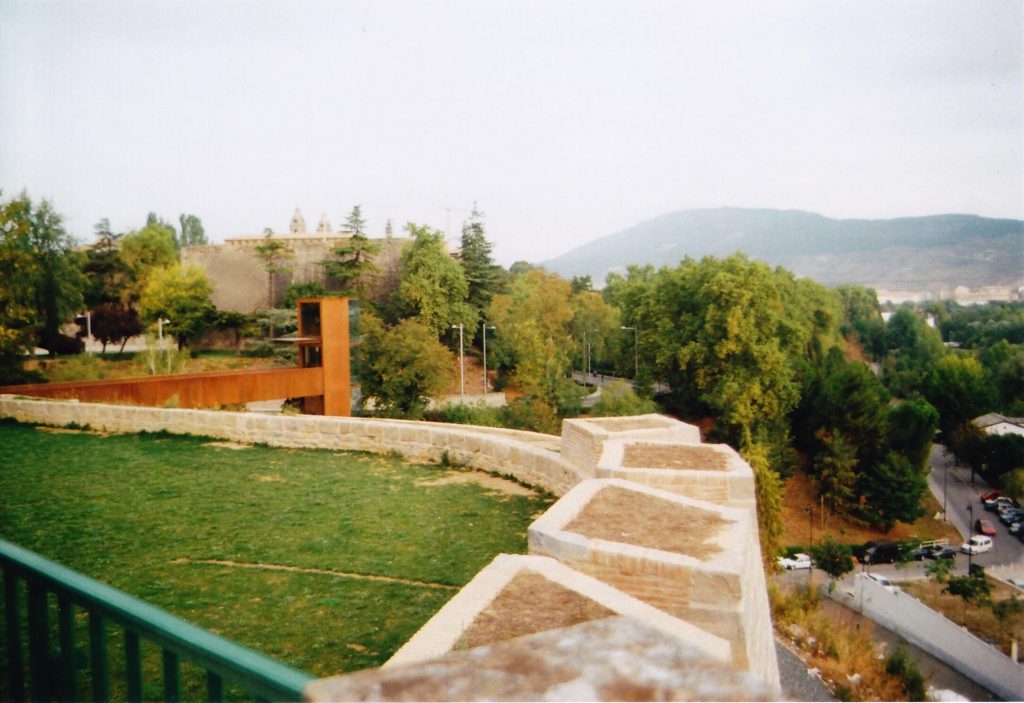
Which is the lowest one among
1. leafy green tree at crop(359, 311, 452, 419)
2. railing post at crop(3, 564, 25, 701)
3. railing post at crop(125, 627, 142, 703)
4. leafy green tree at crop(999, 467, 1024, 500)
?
leafy green tree at crop(999, 467, 1024, 500)

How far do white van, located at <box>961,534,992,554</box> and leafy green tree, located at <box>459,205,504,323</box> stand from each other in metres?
26.9

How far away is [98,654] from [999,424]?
50.2m

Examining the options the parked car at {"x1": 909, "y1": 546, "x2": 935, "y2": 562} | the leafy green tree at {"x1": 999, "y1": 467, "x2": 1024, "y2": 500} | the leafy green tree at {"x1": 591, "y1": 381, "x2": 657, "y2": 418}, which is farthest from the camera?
the leafy green tree at {"x1": 999, "y1": 467, "x2": 1024, "y2": 500}

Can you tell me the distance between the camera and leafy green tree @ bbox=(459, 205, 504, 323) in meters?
40.4

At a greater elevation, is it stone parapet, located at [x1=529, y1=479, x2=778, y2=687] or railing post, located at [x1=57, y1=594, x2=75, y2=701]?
railing post, located at [x1=57, y1=594, x2=75, y2=701]

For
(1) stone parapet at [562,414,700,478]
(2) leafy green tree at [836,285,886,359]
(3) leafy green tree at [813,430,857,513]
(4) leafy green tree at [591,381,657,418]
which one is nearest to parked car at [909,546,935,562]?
(3) leafy green tree at [813,430,857,513]

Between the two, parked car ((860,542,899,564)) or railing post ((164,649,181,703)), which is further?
parked car ((860,542,899,564))

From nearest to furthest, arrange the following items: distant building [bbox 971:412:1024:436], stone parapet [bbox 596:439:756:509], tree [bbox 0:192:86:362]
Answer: stone parapet [bbox 596:439:756:509] → tree [bbox 0:192:86:362] → distant building [bbox 971:412:1024:436]

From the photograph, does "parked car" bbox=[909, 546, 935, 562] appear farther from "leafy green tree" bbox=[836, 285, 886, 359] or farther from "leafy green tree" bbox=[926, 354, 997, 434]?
"leafy green tree" bbox=[836, 285, 886, 359]

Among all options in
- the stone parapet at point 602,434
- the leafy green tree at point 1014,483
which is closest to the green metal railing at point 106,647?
the stone parapet at point 602,434

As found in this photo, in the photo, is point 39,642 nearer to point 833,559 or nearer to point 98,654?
point 98,654

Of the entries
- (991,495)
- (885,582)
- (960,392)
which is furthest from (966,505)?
(885,582)

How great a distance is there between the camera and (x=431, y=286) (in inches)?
1410

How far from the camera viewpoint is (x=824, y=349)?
42688 mm
